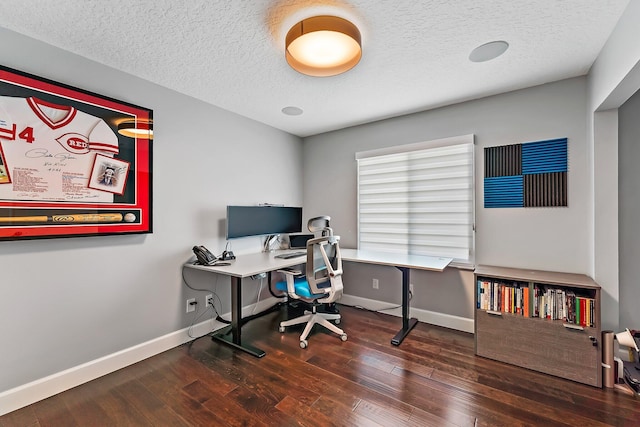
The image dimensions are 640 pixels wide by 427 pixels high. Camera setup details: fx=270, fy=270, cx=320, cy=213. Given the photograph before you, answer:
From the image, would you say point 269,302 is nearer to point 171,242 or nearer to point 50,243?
point 171,242

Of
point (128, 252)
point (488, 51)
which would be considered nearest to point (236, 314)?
A: point (128, 252)

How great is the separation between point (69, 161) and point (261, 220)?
1732mm

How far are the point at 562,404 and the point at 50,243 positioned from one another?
11.7 ft

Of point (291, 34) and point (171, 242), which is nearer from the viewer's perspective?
point (291, 34)

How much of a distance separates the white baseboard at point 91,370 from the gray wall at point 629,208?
11.9 ft

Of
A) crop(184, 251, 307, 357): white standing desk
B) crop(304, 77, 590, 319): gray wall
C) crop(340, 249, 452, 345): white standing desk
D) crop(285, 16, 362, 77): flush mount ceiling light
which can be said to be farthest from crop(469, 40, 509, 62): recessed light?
crop(184, 251, 307, 357): white standing desk

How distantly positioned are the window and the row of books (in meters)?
0.55

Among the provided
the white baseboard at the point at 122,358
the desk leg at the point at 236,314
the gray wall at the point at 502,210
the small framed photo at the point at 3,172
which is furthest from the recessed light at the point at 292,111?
the white baseboard at the point at 122,358

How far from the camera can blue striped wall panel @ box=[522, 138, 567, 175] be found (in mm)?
2387

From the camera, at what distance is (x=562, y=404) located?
1741 mm

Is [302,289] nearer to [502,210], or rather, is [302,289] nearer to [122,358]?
[122,358]

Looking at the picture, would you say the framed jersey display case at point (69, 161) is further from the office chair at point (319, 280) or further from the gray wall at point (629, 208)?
the gray wall at point (629, 208)

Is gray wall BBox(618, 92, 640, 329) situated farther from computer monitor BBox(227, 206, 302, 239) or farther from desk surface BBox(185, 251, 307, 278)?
computer monitor BBox(227, 206, 302, 239)

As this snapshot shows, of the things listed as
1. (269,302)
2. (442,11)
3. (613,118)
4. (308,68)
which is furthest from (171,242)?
(613,118)
